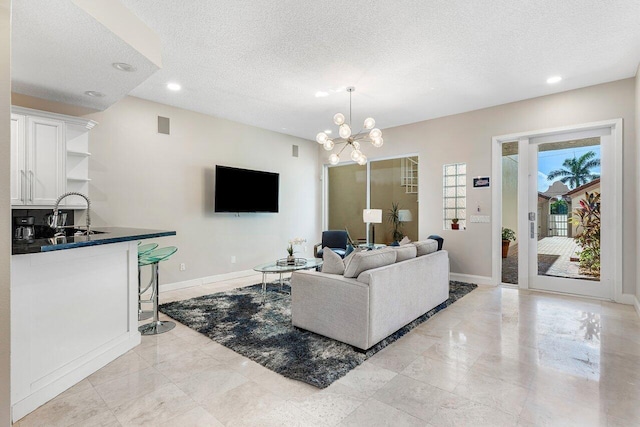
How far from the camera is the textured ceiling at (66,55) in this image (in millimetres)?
2166

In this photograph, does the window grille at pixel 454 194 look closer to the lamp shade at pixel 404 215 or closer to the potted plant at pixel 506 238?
the potted plant at pixel 506 238

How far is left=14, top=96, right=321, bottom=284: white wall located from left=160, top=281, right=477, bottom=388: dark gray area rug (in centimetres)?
119

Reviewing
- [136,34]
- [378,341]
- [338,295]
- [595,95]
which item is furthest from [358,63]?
[595,95]

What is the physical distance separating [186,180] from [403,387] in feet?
14.5

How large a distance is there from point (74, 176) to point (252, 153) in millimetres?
2917

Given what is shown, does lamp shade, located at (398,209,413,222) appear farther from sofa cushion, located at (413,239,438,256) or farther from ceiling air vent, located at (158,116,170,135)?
ceiling air vent, located at (158,116,170,135)

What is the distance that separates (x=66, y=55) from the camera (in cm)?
271

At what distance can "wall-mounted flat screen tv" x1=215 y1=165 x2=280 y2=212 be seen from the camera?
17.7 ft

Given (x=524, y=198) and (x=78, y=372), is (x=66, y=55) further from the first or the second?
(x=524, y=198)

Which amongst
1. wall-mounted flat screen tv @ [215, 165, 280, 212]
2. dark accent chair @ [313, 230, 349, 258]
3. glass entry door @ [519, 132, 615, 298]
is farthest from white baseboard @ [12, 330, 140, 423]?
glass entry door @ [519, 132, 615, 298]

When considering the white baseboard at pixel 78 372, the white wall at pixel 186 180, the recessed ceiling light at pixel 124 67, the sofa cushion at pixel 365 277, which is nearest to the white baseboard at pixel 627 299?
the sofa cushion at pixel 365 277

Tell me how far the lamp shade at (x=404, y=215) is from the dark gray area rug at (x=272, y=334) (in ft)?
6.89

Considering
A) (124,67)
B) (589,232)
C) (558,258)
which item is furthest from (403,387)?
(589,232)

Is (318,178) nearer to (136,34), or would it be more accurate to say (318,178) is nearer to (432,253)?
(432,253)
